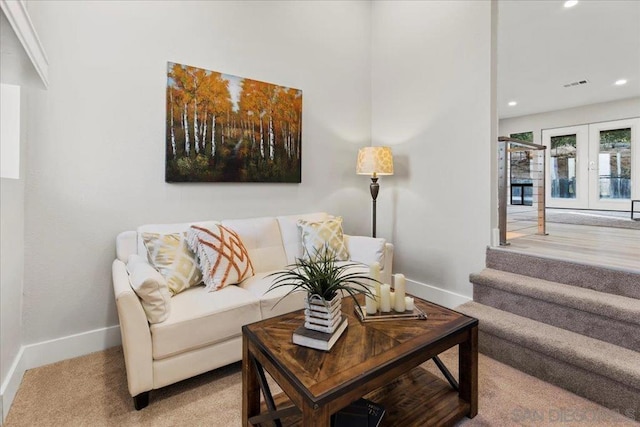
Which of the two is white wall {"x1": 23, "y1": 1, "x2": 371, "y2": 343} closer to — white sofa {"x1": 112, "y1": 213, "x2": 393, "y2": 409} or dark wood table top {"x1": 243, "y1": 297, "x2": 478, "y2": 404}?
white sofa {"x1": 112, "y1": 213, "x2": 393, "y2": 409}

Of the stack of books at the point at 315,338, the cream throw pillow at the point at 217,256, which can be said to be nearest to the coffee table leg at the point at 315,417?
the stack of books at the point at 315,338

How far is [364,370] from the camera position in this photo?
114cm

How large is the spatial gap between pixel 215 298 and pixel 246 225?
0.80 m

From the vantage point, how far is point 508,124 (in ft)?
28.2

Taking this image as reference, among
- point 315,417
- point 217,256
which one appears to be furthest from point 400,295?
point 217,256

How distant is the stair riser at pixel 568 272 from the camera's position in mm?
1988

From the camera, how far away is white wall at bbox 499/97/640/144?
21.8ft

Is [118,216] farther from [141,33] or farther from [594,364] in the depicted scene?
[594,364]

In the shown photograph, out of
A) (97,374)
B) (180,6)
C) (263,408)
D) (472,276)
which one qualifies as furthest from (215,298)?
(180,6)

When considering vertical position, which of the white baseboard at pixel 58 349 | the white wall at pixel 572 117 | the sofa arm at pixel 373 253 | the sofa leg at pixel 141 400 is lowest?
the sofa leg at pixel 141 400

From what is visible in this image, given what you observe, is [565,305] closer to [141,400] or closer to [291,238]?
[291,238]

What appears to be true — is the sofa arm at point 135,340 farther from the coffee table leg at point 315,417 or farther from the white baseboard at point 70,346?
the coffee table leg at point 315,417

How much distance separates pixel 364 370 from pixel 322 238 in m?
1.61

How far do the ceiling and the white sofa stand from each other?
3819mm
